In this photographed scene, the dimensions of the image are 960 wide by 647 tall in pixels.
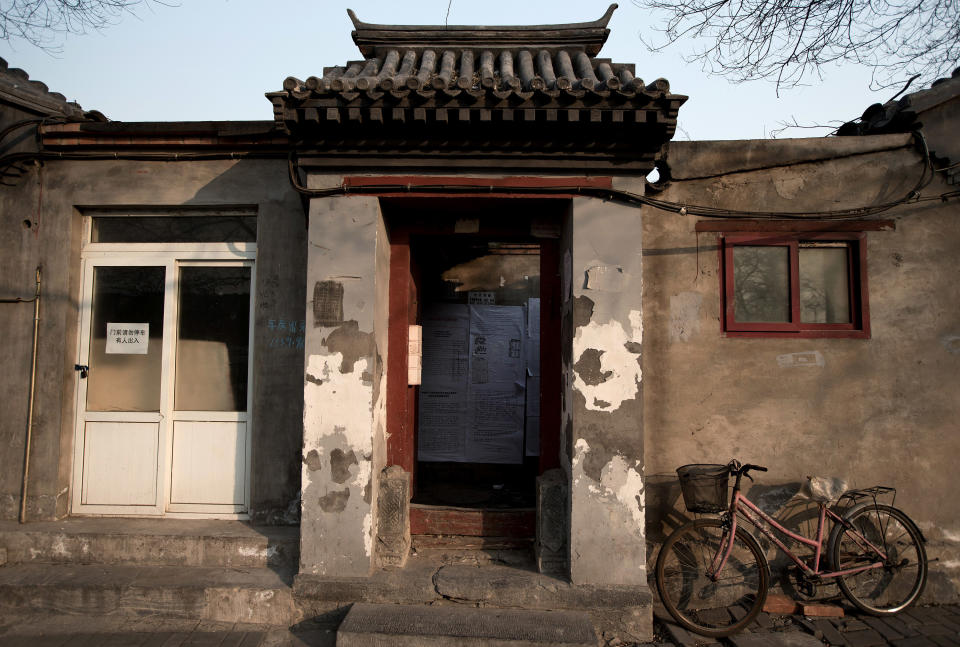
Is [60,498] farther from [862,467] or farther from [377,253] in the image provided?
[862,467]

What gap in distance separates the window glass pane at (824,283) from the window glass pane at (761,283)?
0.18m

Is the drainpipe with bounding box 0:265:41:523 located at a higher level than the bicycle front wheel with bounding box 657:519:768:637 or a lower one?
higher

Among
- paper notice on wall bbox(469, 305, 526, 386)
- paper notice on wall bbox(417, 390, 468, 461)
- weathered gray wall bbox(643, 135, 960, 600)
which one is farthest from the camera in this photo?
paper notice on wall bbox(469, 305, 526, 386)

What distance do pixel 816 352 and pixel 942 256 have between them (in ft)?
4.70

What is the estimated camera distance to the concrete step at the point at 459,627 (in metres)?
3.79

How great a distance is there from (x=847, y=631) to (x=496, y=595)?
2.79m

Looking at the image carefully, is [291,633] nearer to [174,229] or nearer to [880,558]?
[174,229]

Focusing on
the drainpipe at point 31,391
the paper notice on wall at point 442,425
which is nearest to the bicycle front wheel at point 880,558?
the paper notice on wall at point 442,425

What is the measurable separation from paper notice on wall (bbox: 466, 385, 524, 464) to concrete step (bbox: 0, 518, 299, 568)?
9.21 feet

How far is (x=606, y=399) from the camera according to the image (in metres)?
4.38

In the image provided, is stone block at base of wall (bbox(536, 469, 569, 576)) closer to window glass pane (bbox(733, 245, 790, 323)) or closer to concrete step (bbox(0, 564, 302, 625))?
concrete step (bbox(0, 564, 302, 625))

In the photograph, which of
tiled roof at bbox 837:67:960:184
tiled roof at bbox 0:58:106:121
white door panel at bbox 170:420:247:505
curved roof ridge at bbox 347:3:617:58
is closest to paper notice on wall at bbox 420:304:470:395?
white door panel at bbox 170:420:247:505

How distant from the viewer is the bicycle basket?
4324 mm

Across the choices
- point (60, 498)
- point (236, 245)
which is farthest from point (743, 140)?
point (60, 498)
